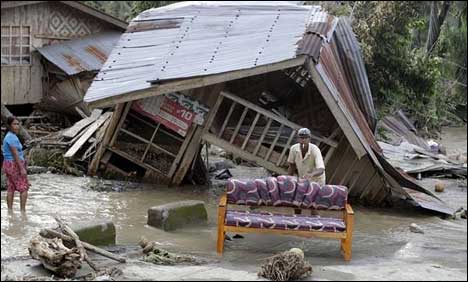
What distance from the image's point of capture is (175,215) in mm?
10078

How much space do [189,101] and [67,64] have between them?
26.8ft

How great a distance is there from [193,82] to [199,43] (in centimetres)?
147

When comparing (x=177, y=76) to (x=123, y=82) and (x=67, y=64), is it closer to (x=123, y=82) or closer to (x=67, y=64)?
(x=123, y=82)

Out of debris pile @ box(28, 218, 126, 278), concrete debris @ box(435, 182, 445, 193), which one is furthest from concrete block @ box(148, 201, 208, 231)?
concrete debris @ box(435, 182, 445, 193)

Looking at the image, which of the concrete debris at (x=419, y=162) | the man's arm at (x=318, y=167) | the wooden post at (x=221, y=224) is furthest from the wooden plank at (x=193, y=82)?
the concrete debris at (x=419, y=162)

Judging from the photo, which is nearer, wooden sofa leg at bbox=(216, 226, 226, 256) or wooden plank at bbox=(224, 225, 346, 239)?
wooden plank at bbox=(224, 225, 346, 239)

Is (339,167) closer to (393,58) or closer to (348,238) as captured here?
(348,238)

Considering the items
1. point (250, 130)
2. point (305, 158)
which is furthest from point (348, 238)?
point (250, 130)

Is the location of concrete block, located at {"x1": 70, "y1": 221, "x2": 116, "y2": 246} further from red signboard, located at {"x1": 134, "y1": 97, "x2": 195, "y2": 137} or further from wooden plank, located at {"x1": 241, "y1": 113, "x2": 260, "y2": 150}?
red signboard, located at {"x1": 134, "y1": 97, "x2": 195, "y2": 137}

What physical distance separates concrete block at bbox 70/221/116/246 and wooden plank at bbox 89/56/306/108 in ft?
13.7

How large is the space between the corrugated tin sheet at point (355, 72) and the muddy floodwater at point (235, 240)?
217 cm

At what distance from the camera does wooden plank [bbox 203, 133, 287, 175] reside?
1304 cm

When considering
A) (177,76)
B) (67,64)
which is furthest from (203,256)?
(67,64)

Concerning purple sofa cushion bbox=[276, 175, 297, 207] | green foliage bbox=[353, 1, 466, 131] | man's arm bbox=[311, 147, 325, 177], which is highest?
green foliage bbox=[353, 1, 466, 131]
